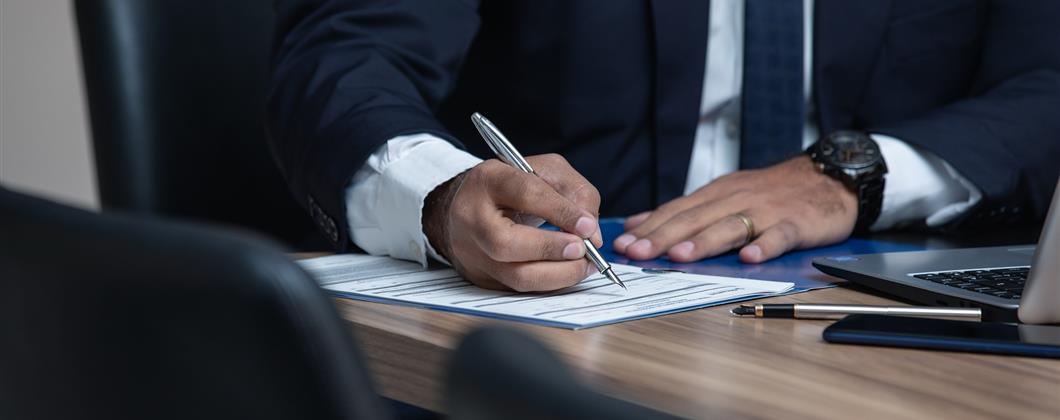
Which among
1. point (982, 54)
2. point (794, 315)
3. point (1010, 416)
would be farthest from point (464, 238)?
→ point (982, 54)

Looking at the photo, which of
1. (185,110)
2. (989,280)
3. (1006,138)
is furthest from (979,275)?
(185,110)

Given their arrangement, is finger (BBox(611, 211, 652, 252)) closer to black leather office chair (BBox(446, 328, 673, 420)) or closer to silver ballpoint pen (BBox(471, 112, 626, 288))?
silver ballpoint pen (BBox(471, 112, 626, 288))

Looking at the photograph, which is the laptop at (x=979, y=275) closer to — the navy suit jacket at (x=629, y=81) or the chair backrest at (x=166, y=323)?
the navy suit jacket at (x=629, y=81)

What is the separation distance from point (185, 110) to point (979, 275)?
38.4 inches

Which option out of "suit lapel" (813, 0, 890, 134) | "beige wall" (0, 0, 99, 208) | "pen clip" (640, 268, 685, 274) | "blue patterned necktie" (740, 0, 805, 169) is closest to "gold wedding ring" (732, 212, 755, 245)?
"pen clip" (640, 268, 685, 274)

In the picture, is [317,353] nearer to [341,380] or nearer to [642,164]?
[341,380]

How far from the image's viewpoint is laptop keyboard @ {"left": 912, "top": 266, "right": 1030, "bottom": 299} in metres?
0.74

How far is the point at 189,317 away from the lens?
0.30 m

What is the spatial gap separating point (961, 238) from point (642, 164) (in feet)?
1.35

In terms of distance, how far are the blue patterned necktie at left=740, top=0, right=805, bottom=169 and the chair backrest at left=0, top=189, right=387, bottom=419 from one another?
3.58ft

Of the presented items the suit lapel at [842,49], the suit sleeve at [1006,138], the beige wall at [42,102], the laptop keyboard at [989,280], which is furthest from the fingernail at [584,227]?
the beige wall at [42,102]

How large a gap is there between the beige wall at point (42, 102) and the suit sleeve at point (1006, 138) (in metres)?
1.93

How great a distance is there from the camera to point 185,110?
1429 mm

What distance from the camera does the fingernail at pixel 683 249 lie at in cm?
94
